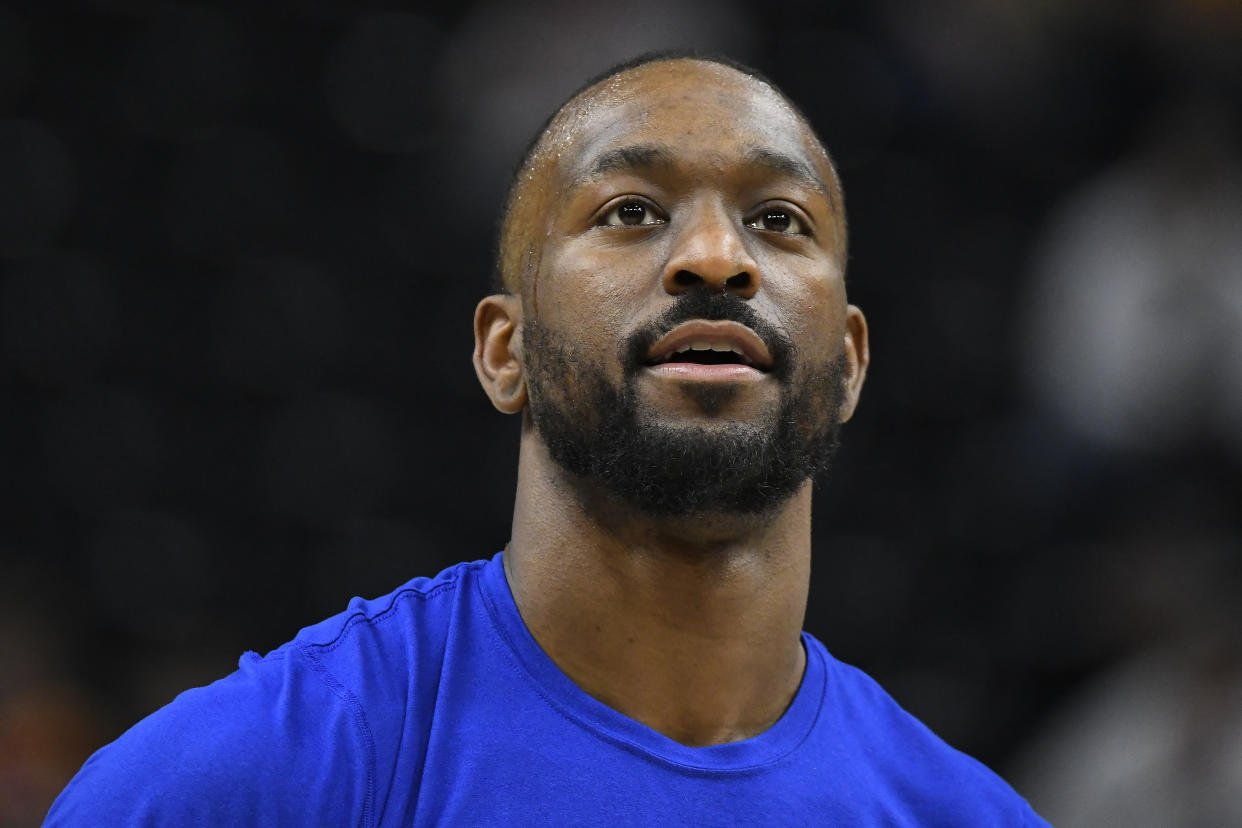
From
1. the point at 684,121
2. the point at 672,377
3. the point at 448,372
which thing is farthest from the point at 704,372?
the point at 448,372

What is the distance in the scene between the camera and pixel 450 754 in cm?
173

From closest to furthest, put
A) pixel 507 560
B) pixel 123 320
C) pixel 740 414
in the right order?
1. pixel 740 414
2. pixel 507 560
3. pixel 123 320

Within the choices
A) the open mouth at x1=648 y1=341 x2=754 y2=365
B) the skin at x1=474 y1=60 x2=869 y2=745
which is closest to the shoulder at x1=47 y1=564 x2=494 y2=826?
the skin at x1=474 y1=60 x2=869 y2=745

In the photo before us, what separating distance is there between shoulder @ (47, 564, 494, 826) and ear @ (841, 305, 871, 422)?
0.81 m

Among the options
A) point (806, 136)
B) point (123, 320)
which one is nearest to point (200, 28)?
point (123, 320)

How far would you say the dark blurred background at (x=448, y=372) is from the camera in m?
4.25

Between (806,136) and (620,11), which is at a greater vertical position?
(620,11)

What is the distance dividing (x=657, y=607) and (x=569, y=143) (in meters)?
0.69

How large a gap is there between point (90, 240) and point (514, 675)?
9.84ft

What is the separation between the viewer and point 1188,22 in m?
4.66

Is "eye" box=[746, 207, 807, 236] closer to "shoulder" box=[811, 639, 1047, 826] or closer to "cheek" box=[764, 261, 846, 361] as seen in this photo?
"cheek" box=[764, 261, 846, 361]

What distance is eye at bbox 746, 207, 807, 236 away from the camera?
2006mm

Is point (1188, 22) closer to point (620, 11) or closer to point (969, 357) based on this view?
point (969, 357)

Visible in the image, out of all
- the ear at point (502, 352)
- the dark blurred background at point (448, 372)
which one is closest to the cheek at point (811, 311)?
the ear at point (502, 352)
